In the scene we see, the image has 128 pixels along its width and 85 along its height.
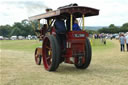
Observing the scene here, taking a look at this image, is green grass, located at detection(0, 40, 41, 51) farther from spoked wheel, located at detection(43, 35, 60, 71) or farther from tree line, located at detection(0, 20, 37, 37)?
tree line, located at detection(0, 20, 37, 37)

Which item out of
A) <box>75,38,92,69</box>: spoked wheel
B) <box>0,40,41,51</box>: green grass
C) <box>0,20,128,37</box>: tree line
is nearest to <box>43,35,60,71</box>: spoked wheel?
<box>75,38,92,69</box>: spoked wheel

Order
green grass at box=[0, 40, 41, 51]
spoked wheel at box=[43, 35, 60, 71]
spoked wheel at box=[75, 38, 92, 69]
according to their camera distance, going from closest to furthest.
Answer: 1. spoked wheel at box=[43, 35, 60, 71]
2. spoked wheel at box=[75, 38, 92, 69]
3. green grass at box=[0, 40, 41, 51]

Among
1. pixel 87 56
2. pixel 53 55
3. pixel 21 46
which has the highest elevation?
pixel 53 55

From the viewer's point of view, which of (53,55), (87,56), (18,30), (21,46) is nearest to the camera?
(53,55)

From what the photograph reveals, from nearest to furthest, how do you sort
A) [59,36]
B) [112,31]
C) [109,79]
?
[109,79] → [59,36] → [112,31]

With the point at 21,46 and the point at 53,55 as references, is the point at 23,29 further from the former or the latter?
the point at 53,55

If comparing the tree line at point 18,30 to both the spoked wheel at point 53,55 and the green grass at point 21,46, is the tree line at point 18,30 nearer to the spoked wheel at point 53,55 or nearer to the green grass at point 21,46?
the green grass at point 21,46

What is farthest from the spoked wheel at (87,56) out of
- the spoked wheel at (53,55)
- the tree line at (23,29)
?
the tree line at (23,29)

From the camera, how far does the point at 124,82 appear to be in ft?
20.9

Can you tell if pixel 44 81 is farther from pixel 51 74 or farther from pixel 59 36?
pixel 59 36

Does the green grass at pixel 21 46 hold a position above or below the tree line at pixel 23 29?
below

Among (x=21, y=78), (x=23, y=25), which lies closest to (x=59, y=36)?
(x=21, y=78)

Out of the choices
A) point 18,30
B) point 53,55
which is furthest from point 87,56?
point 18,30

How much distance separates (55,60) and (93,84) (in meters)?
2.03
